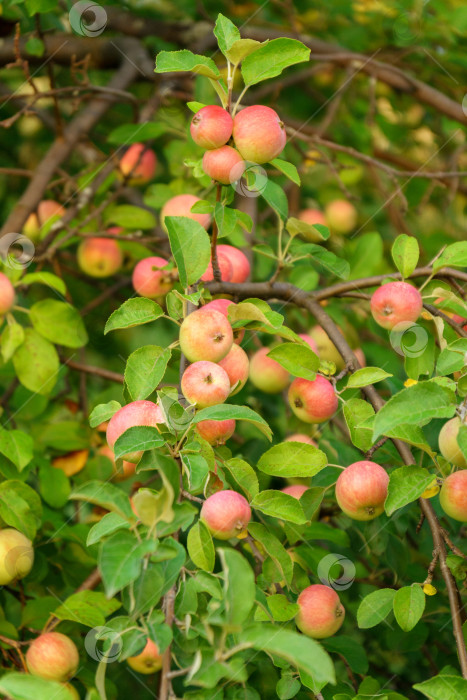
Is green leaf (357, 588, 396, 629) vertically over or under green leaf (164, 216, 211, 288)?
under

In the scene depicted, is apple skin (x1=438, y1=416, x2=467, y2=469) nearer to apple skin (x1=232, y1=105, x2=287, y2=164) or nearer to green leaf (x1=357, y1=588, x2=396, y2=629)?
green leaf (x1=357, y1=588, x2=396, y2=629)

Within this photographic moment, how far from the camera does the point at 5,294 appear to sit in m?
1.44

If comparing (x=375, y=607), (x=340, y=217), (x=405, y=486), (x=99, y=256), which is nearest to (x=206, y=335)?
(x=405, y=486)

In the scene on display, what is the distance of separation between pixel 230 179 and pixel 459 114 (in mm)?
1235

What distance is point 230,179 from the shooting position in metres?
1.09

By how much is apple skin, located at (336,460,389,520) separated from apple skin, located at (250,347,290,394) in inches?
16.4

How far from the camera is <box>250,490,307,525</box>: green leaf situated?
1005mm

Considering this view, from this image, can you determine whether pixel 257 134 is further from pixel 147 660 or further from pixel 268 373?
pixel 147 660

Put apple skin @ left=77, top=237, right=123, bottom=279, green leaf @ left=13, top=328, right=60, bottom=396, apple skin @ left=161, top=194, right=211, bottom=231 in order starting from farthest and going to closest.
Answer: apple skin @ left=77, top=237, right=123, bottom=279 → apple skin @ left=161, top=194, right=211, bottom=231 → green leaf @ left=13, top=328, right=60, bottom=396

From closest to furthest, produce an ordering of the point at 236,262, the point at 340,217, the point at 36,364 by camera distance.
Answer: the point at 236,262 < the point at 36,364 < the point at 340,217

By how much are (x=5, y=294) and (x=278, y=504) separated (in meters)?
0.69

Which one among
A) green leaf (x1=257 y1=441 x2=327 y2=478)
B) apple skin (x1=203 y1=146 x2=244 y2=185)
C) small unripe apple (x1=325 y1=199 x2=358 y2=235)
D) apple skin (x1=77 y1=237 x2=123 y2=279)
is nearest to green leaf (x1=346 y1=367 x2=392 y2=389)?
green leaf (x1=257 y1=441 x2=327 y2=478)

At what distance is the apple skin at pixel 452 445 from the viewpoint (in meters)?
1.04

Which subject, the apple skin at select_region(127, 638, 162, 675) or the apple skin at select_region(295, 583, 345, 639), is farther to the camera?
the apple skin at select_region(127, 638, 162, 675)
